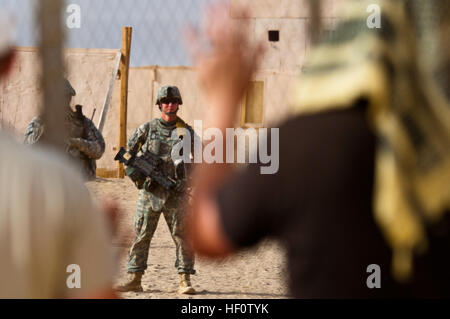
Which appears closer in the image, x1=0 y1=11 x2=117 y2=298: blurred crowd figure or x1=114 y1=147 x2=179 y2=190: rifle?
x1=0 y1=11 x2=117 y2=298: blurred crowd figure

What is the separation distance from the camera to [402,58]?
101 cm

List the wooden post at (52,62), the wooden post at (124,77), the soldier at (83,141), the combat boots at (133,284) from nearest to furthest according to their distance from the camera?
the wooden post at (52,62)
the combat boots at (133,284)
the soldier at (83,141)
the wooden post at (124,77)

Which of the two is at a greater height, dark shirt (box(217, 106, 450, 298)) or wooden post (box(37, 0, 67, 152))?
wooden post (box(37, 0, 67, 152))

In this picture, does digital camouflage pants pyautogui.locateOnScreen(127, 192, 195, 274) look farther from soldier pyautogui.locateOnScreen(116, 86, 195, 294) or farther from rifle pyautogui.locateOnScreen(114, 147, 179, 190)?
rifle pyautogui.locateOnScreen(114, 147, 179, 190)

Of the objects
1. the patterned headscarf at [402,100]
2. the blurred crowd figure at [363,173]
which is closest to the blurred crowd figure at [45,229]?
the blurred crowd figure at [363,173]

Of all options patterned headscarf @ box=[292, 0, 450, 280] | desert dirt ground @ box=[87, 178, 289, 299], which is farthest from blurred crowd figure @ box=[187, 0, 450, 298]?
desert dirt ground @ box=[87, 178, 289, 299]

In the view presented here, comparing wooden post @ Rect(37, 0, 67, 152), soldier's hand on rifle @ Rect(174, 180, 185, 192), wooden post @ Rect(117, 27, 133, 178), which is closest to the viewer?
wooden post @ Rect(37, 0, 67, 152)

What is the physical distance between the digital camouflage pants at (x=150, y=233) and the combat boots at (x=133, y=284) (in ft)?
0.19

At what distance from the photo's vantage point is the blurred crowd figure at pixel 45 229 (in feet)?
3.69

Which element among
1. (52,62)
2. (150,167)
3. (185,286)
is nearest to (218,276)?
(185,286)

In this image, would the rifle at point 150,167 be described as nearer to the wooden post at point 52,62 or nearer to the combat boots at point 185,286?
the combat boots at point 185,286

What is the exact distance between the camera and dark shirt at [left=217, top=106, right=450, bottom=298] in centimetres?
101

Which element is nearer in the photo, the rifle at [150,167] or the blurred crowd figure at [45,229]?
the blurred crowd figure at [45,229]

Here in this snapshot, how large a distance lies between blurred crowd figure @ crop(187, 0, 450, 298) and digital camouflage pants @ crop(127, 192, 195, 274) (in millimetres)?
4586
